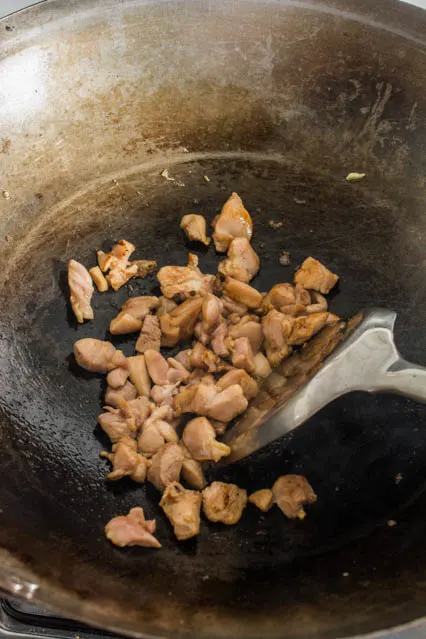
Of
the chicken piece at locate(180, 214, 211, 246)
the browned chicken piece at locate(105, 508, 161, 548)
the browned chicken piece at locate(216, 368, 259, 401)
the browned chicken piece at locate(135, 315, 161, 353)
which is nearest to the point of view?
the browned chicken piece at locate(105, 508, 161, 548)

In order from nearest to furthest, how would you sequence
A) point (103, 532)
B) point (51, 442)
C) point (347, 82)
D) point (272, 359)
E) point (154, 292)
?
point (103, 532) < point (51, 442) < point (272, 359) < point (154, 292) < point (347, 82)

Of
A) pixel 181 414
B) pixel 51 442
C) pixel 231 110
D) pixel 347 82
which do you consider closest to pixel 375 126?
pixel 347 82

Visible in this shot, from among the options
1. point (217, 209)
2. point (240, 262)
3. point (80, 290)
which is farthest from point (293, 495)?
point (217, 209)

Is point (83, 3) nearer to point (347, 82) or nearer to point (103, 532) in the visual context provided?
point (347, 82)

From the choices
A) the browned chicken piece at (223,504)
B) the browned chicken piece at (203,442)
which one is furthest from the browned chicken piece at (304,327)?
the browned chicken piece at (223,504)

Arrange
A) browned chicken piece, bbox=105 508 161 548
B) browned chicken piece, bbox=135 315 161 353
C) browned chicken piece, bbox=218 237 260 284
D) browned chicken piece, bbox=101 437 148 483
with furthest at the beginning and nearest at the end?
browned chicken piece, bbox=218 237 260 284
browned chicken piece, bbox=135 315 161 353
browned chicken piece, bbox=101 437 148 483
browned chicken piece, bbox=105 508 161 548

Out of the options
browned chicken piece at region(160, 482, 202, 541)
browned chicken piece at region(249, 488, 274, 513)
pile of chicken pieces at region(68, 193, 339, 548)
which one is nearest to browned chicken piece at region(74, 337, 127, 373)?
pile of chicken pieces at region(68, 193, 339, 548)

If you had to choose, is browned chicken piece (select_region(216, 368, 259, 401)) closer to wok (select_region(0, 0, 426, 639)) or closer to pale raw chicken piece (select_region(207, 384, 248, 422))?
pale raw chicken piece (select_region(207, 384, 248, 422))
